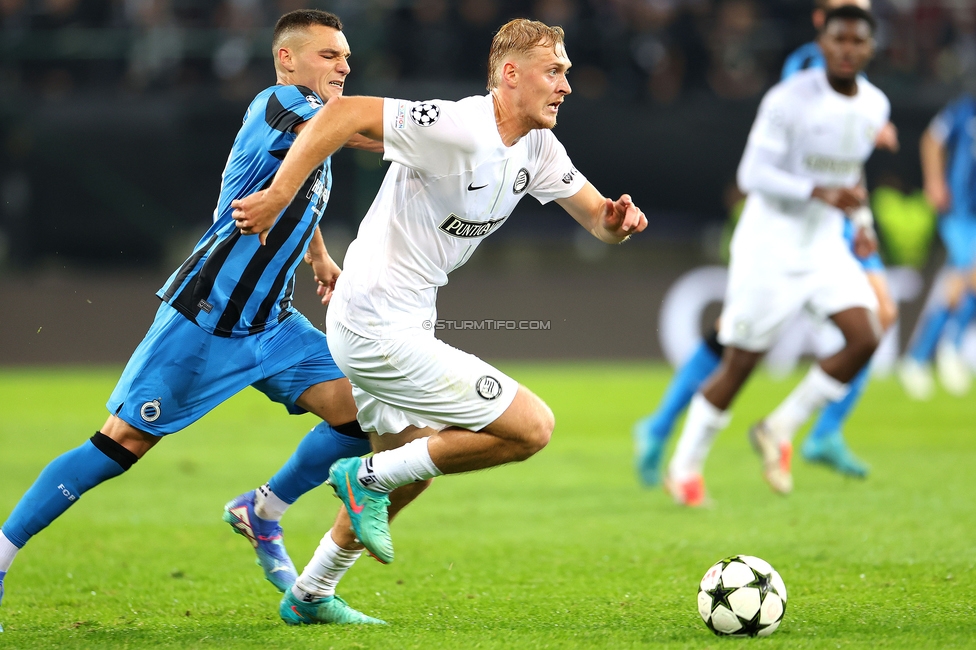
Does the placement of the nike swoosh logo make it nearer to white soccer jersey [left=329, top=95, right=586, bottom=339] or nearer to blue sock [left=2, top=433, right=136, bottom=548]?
white soccer jersey [left=329, top=95, right=586, bottom=339]

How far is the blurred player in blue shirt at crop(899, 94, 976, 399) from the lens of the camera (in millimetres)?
11680

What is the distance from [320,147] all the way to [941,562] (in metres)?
3.20

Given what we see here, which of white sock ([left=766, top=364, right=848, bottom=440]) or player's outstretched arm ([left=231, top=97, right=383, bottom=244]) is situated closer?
player's outstretched arm ([left=231, top=97, right=383, bottom=244])

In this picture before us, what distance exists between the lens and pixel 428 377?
3.94 meters

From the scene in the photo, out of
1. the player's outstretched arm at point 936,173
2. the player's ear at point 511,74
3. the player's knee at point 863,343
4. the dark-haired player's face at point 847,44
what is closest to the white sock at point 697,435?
the player's knee at point 863,343

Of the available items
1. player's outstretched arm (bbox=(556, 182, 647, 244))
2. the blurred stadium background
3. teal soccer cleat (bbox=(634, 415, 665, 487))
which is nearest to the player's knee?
teal soccer cleat (bbox=(634, 415, 665, 487))

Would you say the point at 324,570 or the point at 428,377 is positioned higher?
the point at 428,377

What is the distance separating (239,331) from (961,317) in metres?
9.58

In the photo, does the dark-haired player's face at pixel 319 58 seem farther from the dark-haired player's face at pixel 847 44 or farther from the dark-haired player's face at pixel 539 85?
the dark-haired player's face at pixel 847 44

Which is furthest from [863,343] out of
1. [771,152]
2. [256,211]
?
[256,211]

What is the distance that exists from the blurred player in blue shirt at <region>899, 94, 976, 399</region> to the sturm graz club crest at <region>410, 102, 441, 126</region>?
901cm

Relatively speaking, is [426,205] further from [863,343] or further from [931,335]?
[931,335]

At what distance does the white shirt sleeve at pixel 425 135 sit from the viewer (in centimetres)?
374

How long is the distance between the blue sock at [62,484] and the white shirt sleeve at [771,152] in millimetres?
3758
